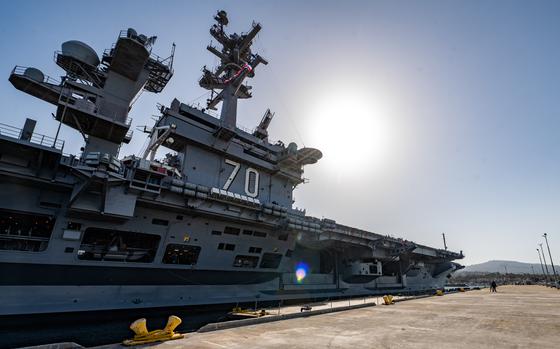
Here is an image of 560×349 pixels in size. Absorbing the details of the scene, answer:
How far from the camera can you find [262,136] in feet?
88.4

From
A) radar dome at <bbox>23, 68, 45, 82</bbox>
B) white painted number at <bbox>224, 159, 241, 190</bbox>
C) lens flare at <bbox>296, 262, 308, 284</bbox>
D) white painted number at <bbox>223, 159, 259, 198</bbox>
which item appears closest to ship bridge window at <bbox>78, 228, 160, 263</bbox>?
white painted number at <bbox>224, 159, 241, 190</bbox>

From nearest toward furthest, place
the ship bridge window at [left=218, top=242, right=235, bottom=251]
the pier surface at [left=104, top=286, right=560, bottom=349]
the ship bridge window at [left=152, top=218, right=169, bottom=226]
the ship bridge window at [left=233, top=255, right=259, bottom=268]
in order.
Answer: the pier surface at [left=104, top=286, right=560, bottom=349] → the ship bridge window at [left=152, top=218, right=169, bottom=226] → the ship bridge window at [left=218, top=242, right=235, bottom=251] → the ship bridge window at [left=233, top=255, right=259, bottom=268]

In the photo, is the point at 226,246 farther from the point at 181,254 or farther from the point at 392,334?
the point at 392,334

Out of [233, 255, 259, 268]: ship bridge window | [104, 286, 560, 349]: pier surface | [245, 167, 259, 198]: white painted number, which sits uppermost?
[245, 167, 259, 198]: white painted number

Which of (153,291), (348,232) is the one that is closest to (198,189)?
(153,291)

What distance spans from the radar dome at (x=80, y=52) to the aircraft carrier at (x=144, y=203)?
6cm

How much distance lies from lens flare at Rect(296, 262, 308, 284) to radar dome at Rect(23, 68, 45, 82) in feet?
73.2

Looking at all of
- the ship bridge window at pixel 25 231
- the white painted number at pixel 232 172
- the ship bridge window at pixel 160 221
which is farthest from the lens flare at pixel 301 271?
the ship bridge window at pixel 25 231

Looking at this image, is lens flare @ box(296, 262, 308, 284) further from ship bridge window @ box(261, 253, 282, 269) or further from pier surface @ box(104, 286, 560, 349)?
pier surface @ box(104, 286, 560, 349)

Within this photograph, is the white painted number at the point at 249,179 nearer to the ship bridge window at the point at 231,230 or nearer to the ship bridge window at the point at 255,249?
the ship bridge window at the point at 231,230

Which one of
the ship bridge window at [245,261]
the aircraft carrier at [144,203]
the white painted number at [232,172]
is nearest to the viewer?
the aircraft carrier at [144,203]

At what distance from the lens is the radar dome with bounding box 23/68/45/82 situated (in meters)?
13.9

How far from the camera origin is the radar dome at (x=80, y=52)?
1520 cm

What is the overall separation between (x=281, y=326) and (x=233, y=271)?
10641 mm
